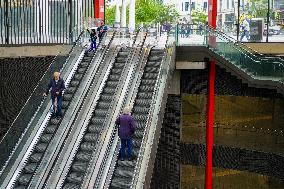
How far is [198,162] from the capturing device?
2145 centimetres

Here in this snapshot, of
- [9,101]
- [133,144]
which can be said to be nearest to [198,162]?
[133,144]

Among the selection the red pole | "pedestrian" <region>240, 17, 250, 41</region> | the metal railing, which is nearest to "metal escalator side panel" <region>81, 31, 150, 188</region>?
the metal railing

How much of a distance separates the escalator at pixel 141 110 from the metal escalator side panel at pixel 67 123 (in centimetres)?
167

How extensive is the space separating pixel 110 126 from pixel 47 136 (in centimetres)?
192

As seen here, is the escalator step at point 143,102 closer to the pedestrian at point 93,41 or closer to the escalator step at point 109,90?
the escalator step at point 109,90

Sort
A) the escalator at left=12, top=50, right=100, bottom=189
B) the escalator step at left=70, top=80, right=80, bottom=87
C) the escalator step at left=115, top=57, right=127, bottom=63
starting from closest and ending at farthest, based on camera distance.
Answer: the escalator at left=12, top=50, right=100, bottom=189
the escalator step at left=70, top=80, right=80, bottom=87
the escalator step at left=115, top=57, right=127, bottom=63

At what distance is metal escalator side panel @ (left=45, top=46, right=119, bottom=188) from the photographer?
47.4 ft

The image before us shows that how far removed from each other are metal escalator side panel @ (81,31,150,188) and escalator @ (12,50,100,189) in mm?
1493

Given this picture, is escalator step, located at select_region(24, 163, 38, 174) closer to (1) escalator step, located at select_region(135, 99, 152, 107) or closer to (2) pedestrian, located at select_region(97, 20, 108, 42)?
(1) escalator step, located at select_region(135, 99, 152, 107)

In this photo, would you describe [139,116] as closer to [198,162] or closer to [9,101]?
[9,101]

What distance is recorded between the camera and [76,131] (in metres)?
15.8

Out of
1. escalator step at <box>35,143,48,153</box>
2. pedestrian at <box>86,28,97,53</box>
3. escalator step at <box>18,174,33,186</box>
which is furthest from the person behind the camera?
pedestrian at <box>86,28,97,53</box>

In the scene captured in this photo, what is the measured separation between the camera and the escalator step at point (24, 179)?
1472 cm

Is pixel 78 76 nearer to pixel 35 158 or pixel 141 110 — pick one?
pixel 141 110
